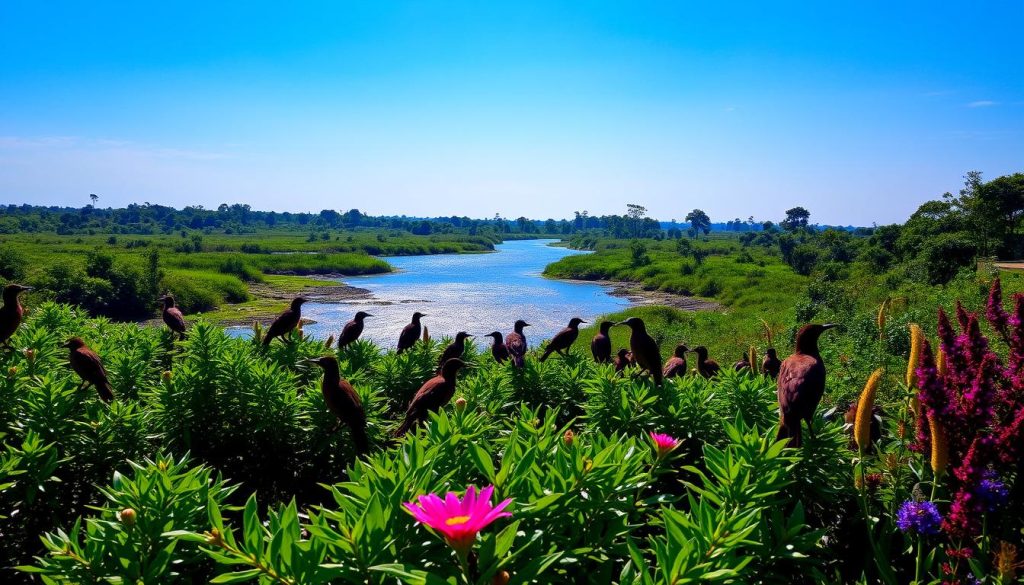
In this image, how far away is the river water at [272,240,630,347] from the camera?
31016mm

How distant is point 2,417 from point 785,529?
14.0 feet

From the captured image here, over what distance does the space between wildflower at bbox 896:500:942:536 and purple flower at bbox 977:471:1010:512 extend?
16 centimetres

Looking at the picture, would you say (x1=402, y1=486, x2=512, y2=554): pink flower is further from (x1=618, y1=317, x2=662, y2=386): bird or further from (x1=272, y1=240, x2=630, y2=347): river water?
(x1=272, y1=240, x2=630, y2=347): river water

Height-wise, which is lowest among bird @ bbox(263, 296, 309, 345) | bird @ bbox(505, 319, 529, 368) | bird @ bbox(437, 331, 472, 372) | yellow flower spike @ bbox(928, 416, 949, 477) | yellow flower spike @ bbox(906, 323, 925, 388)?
bird @ bbox(437, 331, 472, 372)

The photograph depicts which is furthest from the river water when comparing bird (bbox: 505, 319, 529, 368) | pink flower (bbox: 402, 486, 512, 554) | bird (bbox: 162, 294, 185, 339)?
pink flower (bbox: 402, 486, 512, 554)

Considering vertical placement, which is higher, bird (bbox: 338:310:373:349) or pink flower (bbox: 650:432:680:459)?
pink flower (bbox: 650:432:680:459)

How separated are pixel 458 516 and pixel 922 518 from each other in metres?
1.80

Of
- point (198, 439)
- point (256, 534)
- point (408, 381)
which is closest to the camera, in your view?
point (256, 534)

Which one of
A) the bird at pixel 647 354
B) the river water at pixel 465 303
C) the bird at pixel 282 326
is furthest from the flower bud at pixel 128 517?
the river water at pixel 465 303

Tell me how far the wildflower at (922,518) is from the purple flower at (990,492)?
0.16m

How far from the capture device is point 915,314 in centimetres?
1253

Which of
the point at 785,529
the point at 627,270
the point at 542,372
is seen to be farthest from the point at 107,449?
the point at 627,270

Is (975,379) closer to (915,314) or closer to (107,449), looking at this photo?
(107,449)

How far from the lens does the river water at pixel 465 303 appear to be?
3102 cm
